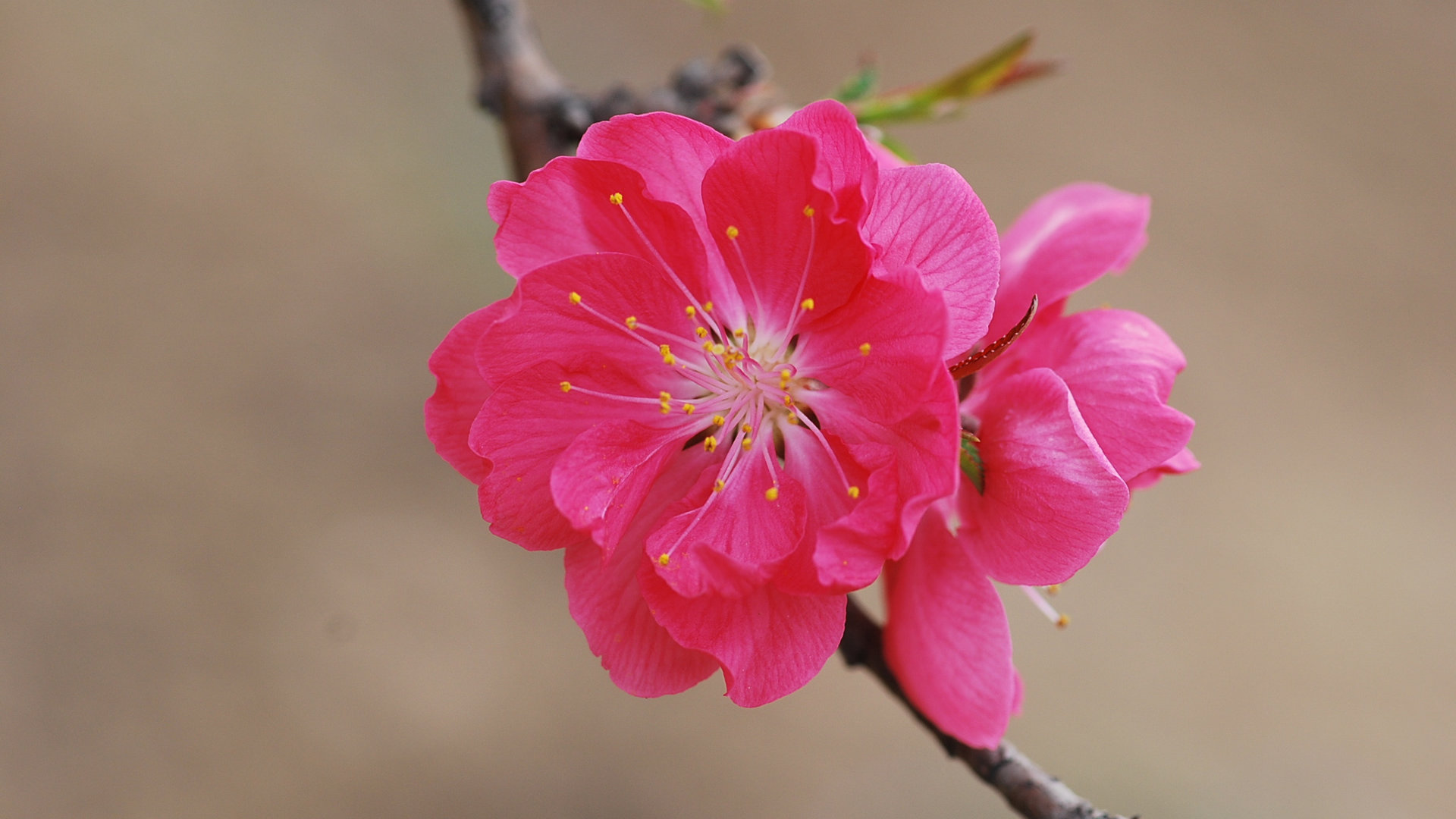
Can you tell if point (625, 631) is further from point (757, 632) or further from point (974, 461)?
point (974, 461)

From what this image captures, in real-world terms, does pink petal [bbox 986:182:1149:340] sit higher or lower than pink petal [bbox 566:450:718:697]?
higher

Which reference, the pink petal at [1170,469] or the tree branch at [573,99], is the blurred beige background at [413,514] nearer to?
the tree branch at [573,99]

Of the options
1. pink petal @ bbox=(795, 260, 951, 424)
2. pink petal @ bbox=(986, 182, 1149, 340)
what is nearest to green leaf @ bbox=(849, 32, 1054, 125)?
pink petal @ bbox=(986, 182, 1149, 340)

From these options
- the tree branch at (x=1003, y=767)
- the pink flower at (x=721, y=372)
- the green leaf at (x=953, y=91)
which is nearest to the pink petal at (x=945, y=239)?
the pink flower at (x=721, y=372)

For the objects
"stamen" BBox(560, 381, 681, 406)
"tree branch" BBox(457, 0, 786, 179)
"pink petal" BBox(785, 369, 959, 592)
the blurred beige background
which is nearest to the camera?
"pink petal" BBox(785, 369, 959, 592)

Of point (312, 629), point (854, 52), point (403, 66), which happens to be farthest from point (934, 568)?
point (854, 52)

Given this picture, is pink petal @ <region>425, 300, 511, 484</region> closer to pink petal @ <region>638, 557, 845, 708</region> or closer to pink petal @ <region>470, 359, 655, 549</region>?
pink petal @ <region>470, 359, 655, 549</region>
